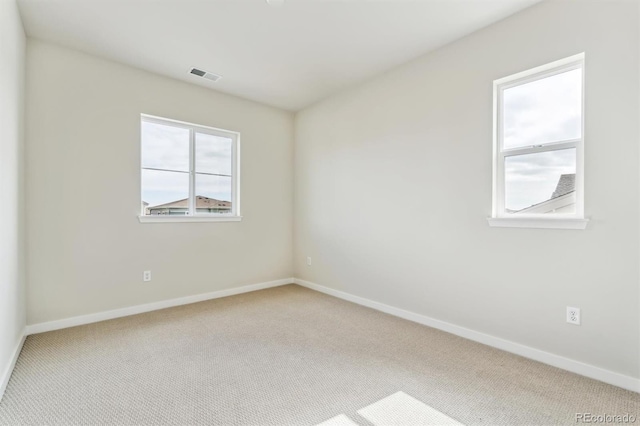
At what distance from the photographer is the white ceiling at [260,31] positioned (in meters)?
2.38

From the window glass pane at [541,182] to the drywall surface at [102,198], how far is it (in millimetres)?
3214

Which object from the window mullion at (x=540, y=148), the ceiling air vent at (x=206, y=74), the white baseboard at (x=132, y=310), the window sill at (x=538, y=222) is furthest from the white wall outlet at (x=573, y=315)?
the ceiling air vent at (x=206, y=74)

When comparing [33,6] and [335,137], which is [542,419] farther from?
[33,6]

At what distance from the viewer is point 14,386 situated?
1.94m

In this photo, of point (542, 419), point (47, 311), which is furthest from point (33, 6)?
point (542, 419)

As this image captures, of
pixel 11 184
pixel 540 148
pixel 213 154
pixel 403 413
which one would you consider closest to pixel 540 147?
pixel 540 148

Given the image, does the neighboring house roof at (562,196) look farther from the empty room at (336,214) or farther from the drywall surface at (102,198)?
the drywall surface at (102,198)

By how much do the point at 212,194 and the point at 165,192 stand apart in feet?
1.93

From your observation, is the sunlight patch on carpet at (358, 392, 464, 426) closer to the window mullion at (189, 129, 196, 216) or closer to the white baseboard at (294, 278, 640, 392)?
the white baseboard at (294, 278, 640, 392)

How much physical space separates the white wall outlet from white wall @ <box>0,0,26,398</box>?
3.73m

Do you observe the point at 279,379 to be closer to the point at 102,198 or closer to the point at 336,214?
the point at 336,214

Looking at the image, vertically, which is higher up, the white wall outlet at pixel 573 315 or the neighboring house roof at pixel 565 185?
the neighboring house roof at pixel 565 185

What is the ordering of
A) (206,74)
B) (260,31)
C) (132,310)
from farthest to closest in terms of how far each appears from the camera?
1. (206,74)
2. (132,310)
3. (260,31)

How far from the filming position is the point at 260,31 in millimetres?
2693
